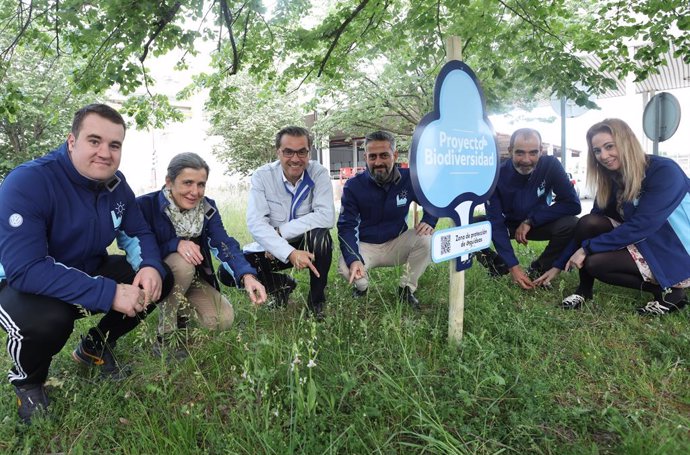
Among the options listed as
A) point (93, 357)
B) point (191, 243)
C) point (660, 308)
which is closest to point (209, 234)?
point (191, 243)

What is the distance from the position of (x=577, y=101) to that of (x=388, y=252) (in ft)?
6.78

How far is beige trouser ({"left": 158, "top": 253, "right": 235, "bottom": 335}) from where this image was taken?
2.60m

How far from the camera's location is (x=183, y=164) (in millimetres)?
2596

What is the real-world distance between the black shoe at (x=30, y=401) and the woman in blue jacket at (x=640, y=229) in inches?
132

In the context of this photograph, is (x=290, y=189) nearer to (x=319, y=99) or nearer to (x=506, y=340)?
(x=506, y=340)

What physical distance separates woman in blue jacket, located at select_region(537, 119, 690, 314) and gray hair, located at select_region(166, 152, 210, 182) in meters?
2.84

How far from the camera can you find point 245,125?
23.2 m

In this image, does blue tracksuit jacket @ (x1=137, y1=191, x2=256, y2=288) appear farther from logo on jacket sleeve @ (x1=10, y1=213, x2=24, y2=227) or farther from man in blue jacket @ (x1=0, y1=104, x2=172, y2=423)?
logo on jacket sleeve @ (x1=10, y1=213, x2=24, y2=227)

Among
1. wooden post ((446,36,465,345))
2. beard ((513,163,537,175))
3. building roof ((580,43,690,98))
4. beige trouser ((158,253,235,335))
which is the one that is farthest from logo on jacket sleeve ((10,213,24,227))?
building roof ((580,43,690,98))

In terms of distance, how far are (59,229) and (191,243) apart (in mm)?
733

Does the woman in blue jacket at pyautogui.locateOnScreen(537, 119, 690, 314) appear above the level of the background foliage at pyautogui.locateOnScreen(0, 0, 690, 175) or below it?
below

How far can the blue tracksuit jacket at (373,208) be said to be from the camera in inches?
137

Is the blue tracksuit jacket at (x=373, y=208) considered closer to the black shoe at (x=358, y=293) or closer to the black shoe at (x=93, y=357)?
the black shoe at (x=358, y=293)

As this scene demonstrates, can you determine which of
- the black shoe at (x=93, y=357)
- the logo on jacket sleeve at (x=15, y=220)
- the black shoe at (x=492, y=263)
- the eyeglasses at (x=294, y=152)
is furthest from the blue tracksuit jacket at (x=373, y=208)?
the logo on jacket sleeve at (x=15, y=220)
